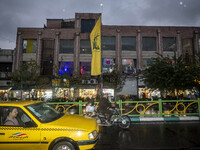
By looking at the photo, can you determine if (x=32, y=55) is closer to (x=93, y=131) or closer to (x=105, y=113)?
(x=105, y=113)

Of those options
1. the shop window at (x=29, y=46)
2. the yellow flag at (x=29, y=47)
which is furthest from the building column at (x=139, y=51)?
the yellow flag at (x=29, y=47)

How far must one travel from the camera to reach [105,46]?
24.4m

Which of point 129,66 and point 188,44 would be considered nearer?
point 129,66

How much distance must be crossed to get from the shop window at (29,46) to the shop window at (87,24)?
949cm

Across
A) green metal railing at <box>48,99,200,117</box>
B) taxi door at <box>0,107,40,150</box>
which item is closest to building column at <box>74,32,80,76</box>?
green metal railing at <box>48,99,200,117</box>

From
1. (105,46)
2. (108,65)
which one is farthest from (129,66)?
(105,46)

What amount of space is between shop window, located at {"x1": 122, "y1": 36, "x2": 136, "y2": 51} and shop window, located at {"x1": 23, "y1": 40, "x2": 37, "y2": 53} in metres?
16.6

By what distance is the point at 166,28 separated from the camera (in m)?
25.0

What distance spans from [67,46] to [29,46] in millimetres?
7049

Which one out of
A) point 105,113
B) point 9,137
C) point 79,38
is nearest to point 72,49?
point 79,38

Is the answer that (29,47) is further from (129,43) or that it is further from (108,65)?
(129,43)

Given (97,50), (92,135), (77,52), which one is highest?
(77,52)

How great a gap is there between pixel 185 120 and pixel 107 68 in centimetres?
1611

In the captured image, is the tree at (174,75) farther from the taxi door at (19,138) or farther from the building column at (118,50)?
the taxi door at (19,138)
